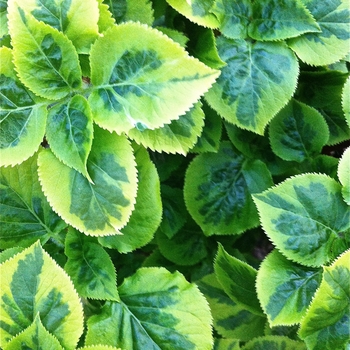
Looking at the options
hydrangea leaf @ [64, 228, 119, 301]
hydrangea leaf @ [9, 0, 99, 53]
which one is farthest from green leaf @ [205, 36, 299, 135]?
hydrangea leaf @ [64, 228, 119, 301]

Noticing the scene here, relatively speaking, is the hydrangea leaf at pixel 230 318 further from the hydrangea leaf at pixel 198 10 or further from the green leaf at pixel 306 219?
the hydrangea leaf at pixel 198 10

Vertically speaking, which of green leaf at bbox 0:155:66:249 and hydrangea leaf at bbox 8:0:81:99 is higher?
hydrangea leaf at bbox 8:0:81:99

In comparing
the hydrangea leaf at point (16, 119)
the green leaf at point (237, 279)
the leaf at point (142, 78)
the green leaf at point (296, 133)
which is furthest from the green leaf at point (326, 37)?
the hydrangea leaf at point (16, 119)

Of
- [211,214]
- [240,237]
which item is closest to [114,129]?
[211,214]

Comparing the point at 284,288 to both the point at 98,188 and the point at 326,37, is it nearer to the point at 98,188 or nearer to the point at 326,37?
the point at 98,188

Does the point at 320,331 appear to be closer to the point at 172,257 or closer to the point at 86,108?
the point at 172,257

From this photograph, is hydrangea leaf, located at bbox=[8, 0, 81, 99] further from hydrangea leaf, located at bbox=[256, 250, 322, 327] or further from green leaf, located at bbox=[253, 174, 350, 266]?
hydrangea leaf, located at bbox=[256, 250, 322, 327]
